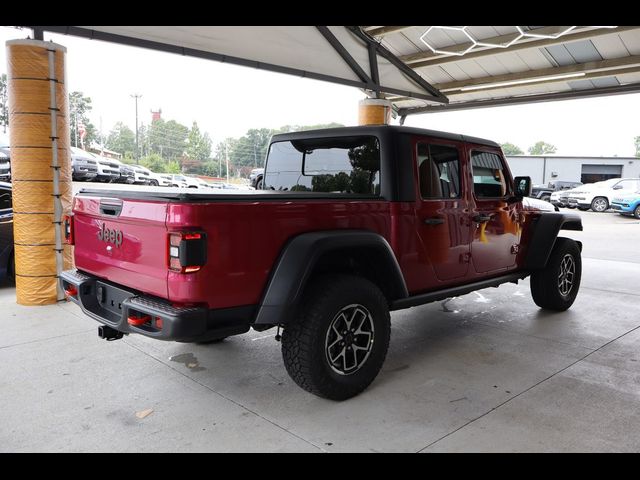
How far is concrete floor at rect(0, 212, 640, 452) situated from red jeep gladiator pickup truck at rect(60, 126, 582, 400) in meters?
0.38

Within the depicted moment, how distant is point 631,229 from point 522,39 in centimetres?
884

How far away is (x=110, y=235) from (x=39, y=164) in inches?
112

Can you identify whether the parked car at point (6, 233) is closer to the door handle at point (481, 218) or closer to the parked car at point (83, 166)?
the door handle at point (481, 218)

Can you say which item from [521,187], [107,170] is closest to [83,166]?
[107,170]

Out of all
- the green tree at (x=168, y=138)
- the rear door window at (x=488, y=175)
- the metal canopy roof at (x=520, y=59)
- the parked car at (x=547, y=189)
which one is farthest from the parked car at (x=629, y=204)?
the green tree at (x=168, y=138)

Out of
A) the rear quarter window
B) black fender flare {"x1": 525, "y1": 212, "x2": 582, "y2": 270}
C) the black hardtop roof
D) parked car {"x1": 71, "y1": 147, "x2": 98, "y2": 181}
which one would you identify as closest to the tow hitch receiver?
the rear quarter window

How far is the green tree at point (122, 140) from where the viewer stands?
20484 millimetres

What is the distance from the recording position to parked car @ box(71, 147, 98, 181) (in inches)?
533

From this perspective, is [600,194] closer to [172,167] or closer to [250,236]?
[172,167]

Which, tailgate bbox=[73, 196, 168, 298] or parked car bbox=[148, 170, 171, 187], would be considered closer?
tailgate bbox=[73, 196, 168, 298]

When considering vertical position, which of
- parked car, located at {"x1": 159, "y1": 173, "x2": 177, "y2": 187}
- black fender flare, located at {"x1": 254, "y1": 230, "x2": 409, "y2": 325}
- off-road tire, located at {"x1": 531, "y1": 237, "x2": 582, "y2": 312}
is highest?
parked car, located at {"x1": 159, "y1": 173, "x2": 177, "y2": 187}

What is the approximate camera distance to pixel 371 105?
1003 cm

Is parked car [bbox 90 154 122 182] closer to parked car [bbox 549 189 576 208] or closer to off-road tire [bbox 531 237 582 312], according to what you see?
off-road tire [bbox 531 237 582 312]
